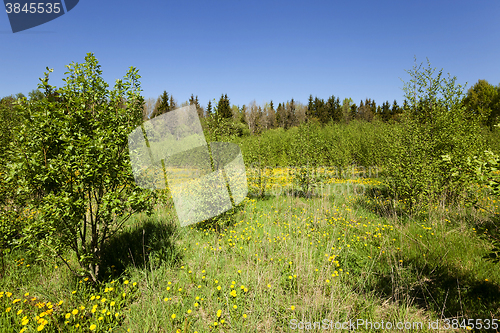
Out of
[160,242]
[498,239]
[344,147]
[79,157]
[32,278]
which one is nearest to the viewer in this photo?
[498,239]

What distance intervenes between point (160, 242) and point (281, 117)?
49.5m

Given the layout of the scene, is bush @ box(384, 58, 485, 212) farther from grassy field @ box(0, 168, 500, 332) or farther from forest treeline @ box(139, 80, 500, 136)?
forest treeline @ box(139, 80, 500, 136)

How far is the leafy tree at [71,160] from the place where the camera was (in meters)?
2.51

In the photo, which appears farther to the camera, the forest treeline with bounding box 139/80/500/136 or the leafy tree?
the forest treeline with bounding box 139/80/500/136

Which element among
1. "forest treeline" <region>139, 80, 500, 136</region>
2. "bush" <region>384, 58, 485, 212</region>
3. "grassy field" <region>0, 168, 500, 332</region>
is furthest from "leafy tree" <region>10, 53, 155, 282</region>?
"forest treeline" <region>139, 80, 500, 136</region>

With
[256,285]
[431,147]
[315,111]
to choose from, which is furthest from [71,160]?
[315,111]

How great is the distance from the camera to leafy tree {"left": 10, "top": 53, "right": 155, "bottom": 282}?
8.25 feet

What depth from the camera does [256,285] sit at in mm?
2830

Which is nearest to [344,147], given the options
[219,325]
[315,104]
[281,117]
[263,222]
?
[263,222]

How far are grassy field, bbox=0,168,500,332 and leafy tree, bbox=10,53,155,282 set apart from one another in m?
0.62

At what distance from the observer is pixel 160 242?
4172mm

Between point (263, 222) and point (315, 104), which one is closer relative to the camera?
point (263, 222)

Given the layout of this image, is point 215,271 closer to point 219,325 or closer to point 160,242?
point 219,325

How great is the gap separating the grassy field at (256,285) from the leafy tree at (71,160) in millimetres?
617
